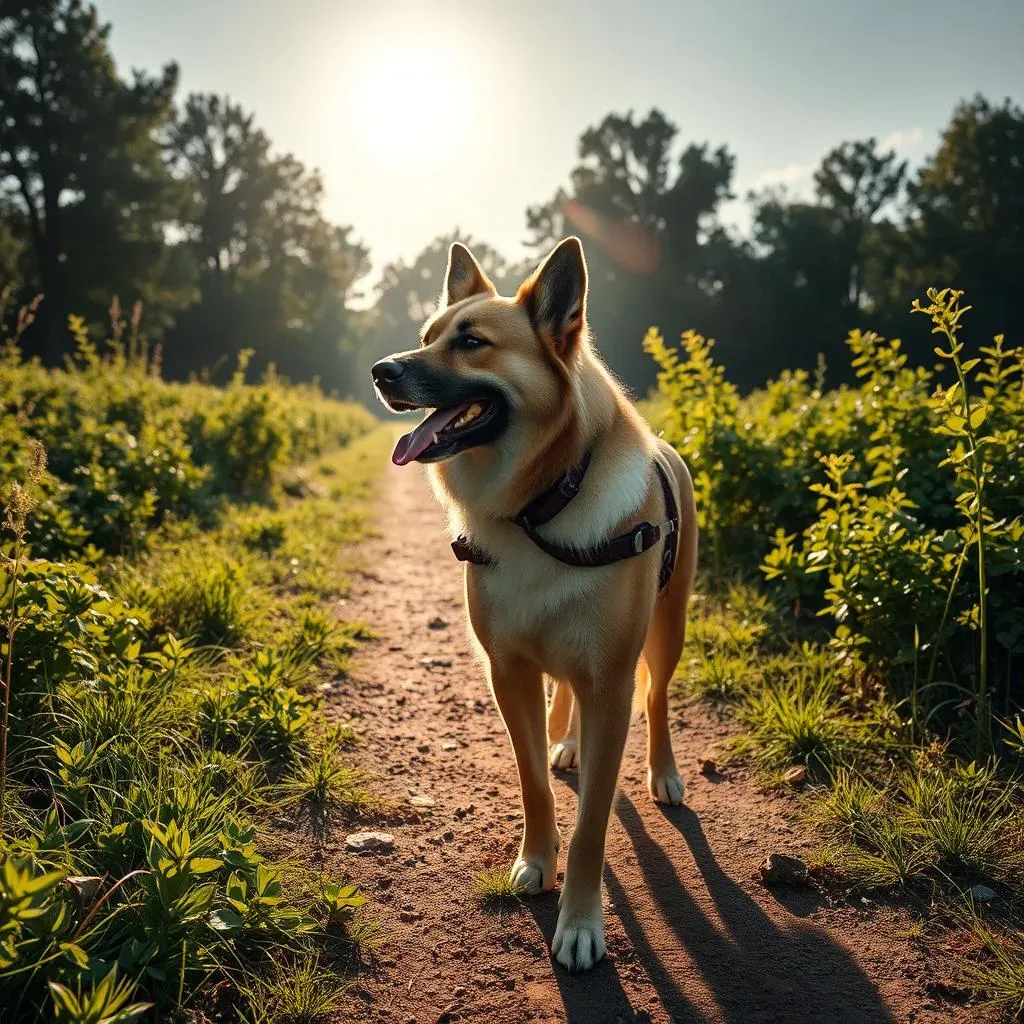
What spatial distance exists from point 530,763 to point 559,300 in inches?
67.6

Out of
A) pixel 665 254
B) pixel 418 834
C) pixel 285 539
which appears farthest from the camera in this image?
pixel 665 254

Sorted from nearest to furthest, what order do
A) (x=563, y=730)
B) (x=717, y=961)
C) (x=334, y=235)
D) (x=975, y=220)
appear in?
(x=717, y=961) → (x=563, y=730) → (x=975, y=220) → (x=334, y=235)

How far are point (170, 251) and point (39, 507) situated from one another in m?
30.3

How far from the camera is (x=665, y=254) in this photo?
41.8m

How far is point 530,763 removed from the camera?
2648mm

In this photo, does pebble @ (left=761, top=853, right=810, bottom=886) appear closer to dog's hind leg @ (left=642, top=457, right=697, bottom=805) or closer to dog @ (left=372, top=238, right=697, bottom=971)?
dog's hind leg @ (left=642, top=457, right=697, bottom=805)

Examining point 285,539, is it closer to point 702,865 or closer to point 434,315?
point 434,315

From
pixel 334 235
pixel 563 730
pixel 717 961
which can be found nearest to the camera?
pixel 717 961

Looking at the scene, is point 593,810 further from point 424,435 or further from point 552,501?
point 424,435

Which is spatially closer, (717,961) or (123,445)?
(717,961)

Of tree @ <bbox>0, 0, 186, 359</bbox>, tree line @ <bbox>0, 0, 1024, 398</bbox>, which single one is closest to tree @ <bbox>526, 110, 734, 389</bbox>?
tree line @ <bbox>0, 0, 1024, 398</bbox>

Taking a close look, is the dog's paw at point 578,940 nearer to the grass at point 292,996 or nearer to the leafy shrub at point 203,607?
the grass at point 292,996

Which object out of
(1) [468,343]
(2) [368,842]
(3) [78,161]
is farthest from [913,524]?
(3) [78,161]

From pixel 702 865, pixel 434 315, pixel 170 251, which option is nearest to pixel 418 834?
pixel 702 865
